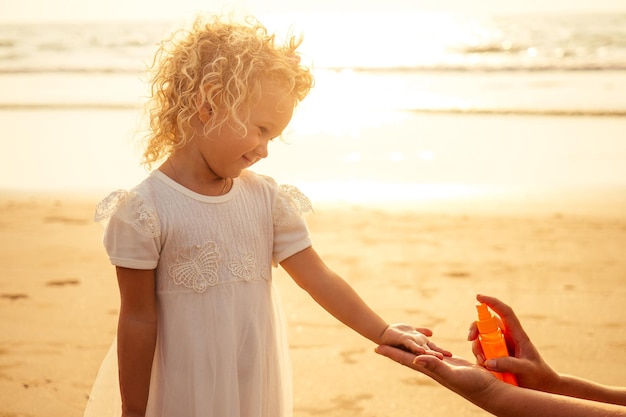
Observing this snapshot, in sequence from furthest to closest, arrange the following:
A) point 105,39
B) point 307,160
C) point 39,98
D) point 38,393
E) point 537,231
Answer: point 105,39 < point 39,98 < point 307,160 < point 537,231 < point 38,393

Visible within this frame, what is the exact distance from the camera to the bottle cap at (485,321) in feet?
7.07

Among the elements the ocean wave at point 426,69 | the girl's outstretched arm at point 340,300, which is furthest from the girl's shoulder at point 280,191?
the ocean wave at point 426,69

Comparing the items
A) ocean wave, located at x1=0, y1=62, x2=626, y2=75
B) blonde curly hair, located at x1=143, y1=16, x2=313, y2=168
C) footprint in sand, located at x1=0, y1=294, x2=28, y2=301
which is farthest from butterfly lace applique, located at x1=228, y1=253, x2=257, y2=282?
ocean wave, located at x1=0, y1=62, x2=626, y2=75

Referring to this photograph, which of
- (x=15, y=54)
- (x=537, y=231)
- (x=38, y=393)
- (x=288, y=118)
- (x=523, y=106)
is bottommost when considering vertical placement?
(x=38, y=393)

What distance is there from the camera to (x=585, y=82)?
11.7 m

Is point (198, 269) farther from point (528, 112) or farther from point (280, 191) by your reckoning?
point (528, 112)

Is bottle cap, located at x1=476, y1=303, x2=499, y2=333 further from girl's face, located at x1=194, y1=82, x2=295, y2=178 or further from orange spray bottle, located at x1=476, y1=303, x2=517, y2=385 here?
girl's face, located at x1=194, y1=82, x2=295, y2=178

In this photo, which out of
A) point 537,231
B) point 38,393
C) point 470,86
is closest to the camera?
point 38,393

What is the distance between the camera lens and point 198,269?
2041 millimetres

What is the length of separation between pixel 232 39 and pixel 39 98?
9763 mm

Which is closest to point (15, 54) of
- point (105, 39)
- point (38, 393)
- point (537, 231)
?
point (105, 39)

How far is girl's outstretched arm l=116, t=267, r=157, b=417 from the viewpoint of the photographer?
1.97 meters

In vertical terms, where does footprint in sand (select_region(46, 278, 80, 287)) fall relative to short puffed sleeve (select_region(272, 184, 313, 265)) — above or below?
below

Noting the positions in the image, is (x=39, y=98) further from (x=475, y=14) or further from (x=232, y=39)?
(x=475, y=14)
